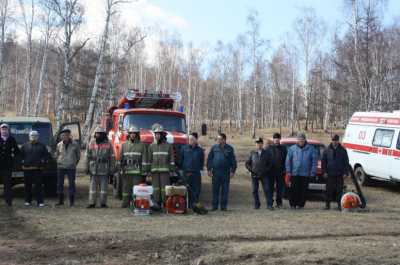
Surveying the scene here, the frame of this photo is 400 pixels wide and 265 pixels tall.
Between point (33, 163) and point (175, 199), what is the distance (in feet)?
11.5

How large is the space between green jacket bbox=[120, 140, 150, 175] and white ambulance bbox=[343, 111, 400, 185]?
8988mm

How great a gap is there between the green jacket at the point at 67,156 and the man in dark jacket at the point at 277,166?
453 cm

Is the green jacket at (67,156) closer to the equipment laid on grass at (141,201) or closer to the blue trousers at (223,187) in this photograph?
the equipment laid on grass at (141,201)

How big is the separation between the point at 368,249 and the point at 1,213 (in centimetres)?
741

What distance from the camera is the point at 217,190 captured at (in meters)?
12.1

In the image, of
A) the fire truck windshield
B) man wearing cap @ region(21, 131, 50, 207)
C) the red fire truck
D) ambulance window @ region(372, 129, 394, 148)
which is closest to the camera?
man wearing cap @ region(21, 131, 50, 207)

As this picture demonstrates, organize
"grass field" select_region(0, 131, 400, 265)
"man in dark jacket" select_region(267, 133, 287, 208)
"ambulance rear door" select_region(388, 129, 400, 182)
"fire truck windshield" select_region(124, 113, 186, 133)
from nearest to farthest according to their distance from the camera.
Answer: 1. "grass field" select_region(0, 131, 400, 265)
2. "man in dark jacket" select_region(267, 133, 287, 208)
3. "fire truck windshield" select_region(124, 113, 186, 133)
4. "ambulance rear door" select_region(388, 129, 400, 182)

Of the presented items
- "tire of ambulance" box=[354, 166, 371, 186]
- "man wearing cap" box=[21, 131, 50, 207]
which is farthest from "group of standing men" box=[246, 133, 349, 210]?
"tire of ambulance" box=[354, 166, 371, 186]

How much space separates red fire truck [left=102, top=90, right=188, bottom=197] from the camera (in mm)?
13586

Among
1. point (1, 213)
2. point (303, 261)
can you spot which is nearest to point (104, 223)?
point (1, 213)

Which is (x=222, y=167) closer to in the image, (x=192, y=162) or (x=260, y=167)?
(x=192, y=162)

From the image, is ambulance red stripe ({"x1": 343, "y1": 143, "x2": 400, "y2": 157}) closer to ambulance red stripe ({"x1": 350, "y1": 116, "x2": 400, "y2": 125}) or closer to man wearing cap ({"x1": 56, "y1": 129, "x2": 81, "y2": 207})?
ambulance red stripe ({"x1": 350, "y1": 116, "x2": 400, "y2": 125})

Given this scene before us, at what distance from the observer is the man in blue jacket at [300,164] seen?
12141 mm

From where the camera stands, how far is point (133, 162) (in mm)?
11750
